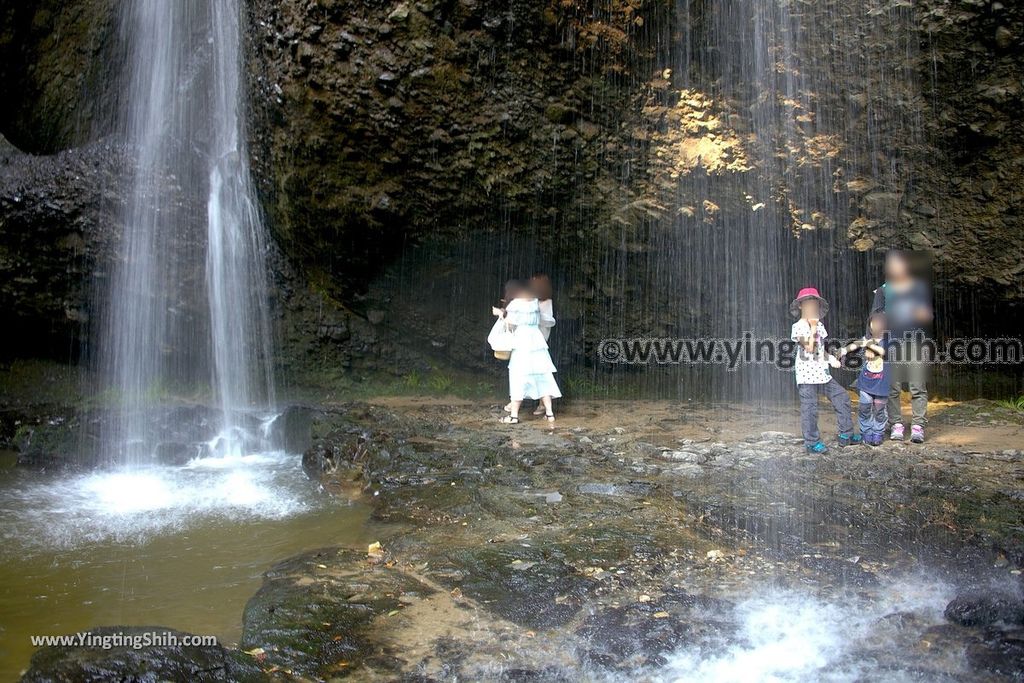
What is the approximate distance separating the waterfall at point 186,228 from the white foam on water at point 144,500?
69.3 inches

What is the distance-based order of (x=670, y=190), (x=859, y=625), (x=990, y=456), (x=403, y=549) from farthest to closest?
(x=670, y=190) < (x=990, y=456) < (x=403, y=549) < (x=859, y=625)

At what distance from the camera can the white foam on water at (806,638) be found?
3.39 metres

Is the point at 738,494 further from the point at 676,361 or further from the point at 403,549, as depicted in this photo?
the point at 676,361

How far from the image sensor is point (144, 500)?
6.66m

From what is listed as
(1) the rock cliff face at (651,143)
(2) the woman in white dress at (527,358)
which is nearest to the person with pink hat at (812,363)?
(1) the rock cliff face at (651,143)

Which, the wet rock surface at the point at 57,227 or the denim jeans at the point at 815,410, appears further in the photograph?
the wet rock surface at the point at 57,227

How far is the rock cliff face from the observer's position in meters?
7.33

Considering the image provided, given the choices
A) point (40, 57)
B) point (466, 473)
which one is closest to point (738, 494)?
point (466, 473)

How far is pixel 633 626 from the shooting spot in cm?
379

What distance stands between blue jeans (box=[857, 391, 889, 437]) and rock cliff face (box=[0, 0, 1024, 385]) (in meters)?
2.26

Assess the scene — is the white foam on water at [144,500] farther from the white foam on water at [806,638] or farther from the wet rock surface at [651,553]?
the white foam on water at [806,638]

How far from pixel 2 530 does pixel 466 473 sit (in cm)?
357

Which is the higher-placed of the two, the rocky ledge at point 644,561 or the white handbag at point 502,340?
the white handbag at point 502,340

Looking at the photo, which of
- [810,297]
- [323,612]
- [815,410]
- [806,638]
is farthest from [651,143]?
[323,612]
